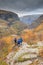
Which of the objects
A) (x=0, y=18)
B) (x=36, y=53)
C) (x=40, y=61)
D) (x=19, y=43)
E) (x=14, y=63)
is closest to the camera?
(x=40, y=61)

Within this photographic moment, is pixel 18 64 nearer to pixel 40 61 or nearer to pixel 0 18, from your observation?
pixel 40 61

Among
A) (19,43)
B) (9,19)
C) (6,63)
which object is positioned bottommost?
(6,63)

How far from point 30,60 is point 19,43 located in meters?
3.91

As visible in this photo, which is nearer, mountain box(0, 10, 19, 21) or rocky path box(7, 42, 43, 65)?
rocky path box(7, 42, 43, 65)

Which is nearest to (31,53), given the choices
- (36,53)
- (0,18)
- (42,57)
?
(36,53)

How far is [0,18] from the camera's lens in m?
146

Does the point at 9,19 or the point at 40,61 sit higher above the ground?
the point at 9,19

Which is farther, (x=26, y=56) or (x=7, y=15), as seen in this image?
(x=7, y=15)

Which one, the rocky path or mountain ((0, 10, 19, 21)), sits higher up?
mountain ((0, 10, 19, 21))

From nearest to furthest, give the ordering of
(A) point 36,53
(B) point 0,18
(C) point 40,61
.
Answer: (C) point 40,61 → (A) point 36,53 → (B) point 0,18

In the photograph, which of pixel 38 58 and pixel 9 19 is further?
pixel 9 19

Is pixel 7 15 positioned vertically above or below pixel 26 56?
above

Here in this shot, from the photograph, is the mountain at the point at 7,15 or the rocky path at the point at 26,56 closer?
the rocky path at the point at 26,56

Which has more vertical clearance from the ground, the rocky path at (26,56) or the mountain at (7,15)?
the mountain at (7,15)
